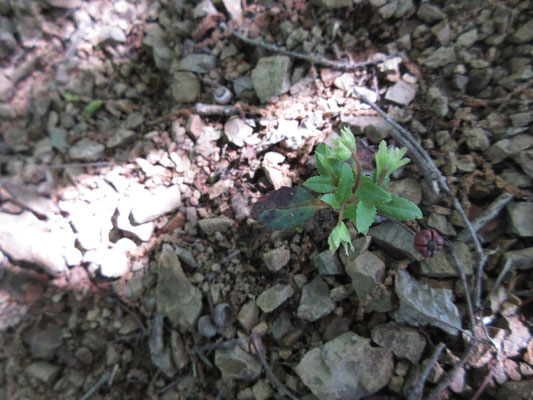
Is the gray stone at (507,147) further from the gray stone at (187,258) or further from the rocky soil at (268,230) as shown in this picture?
the gray stone at (187,258)

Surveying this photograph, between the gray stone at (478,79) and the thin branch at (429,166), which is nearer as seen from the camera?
the thin branch at (429,166)

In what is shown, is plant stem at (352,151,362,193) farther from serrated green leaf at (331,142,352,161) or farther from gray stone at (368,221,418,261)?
gray stone at (368,221,418,261)

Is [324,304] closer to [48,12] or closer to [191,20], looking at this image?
[191,20]

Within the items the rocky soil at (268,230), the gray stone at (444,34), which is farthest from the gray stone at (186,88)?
the gray stone at (444,34)

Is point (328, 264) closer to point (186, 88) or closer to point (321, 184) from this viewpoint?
point (321, 184)

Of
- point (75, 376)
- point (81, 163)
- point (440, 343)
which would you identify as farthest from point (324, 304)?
point (81, 163)
